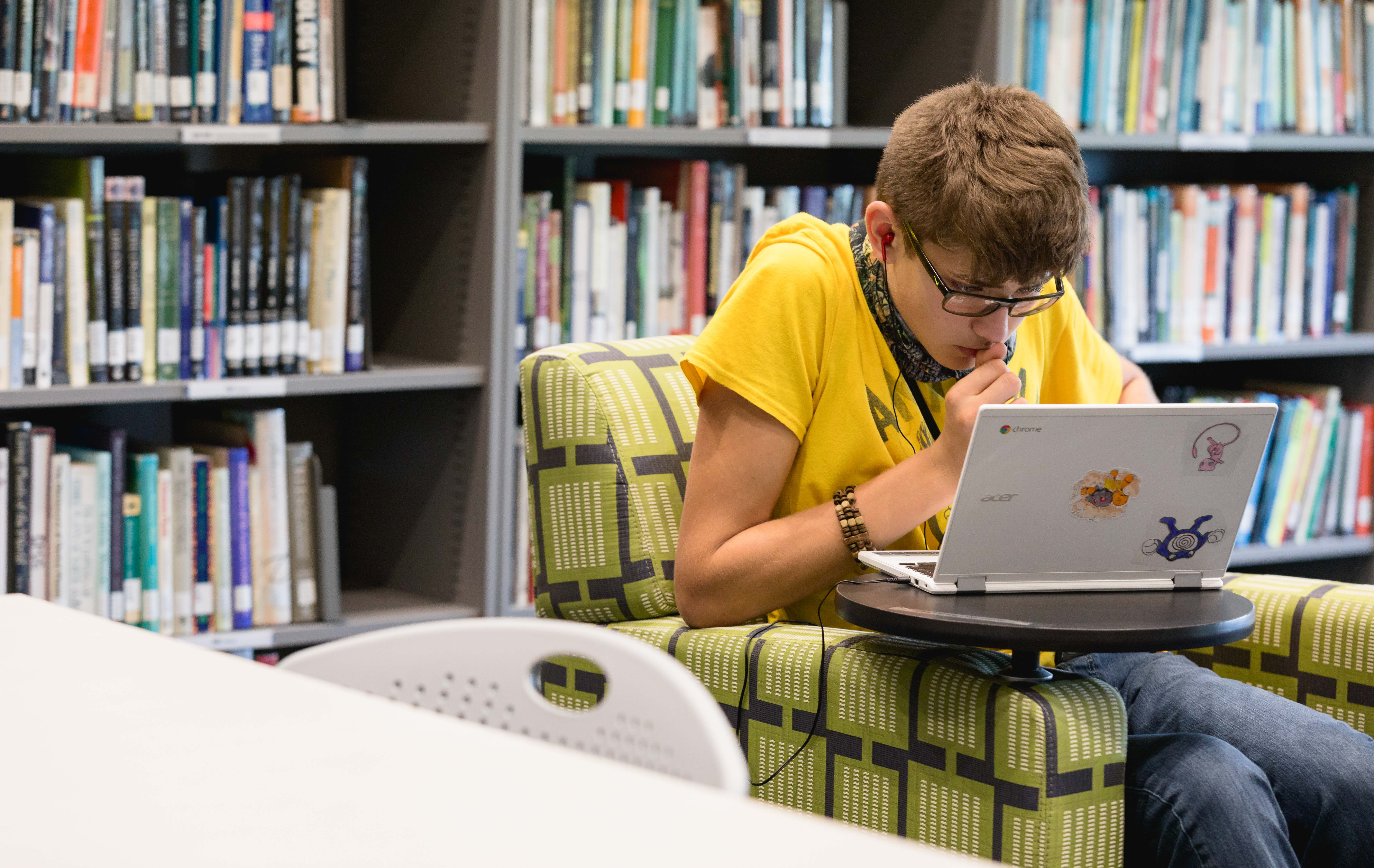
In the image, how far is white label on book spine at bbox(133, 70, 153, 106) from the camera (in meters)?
2.14

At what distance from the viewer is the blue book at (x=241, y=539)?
2.29m

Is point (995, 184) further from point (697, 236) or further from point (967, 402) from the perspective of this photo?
point (697, 236)

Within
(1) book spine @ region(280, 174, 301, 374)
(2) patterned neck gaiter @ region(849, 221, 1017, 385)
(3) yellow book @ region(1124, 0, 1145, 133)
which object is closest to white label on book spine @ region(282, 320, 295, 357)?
(1) book spine @ region(280, 174, 301, 374)

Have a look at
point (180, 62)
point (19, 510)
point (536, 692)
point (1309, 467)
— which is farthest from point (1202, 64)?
point (536, 692)

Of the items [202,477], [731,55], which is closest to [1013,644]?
[202,477]

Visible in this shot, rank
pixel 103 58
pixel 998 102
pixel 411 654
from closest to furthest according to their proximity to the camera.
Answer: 1. pixel 411 654
2. pixel 998 102
3. pixel 103 58

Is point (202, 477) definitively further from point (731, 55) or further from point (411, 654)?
point (411, 654)

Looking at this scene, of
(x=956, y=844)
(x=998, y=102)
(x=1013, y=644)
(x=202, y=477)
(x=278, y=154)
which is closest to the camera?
(x=1013, y=644)

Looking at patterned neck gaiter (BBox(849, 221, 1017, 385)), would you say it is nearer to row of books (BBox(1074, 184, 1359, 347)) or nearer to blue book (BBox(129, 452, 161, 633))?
blue book (BBox(129, 452, 161, 633))

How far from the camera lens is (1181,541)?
1340 mm

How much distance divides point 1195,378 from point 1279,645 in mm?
1915

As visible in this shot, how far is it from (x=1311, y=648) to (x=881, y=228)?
631 millimetres

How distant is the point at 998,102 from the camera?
54.6 inches

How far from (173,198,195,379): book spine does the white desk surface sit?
4.69ft
